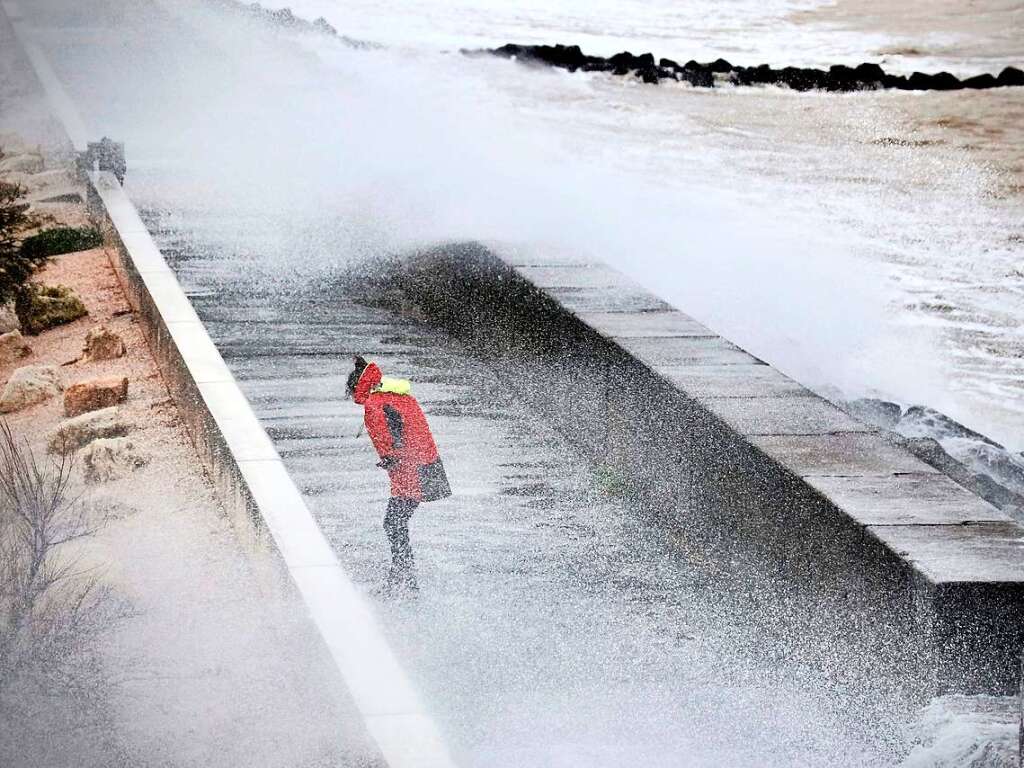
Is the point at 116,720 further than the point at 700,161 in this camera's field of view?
No

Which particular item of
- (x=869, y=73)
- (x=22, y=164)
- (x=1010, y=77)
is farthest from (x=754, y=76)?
(x=22, y=164)

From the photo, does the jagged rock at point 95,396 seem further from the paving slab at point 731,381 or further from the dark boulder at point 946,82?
the dark boulder at point 946,82

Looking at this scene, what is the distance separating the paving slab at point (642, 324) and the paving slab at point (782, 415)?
3.00ft

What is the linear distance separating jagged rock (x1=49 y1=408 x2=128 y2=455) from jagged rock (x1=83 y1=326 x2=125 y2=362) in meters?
1.27

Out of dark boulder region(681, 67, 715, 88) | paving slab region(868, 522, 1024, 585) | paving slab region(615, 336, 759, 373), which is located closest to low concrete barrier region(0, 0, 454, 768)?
paving slab region(868, 522, 1024, 585)

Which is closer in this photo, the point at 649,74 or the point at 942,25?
the point at 942,25

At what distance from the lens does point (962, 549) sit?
14.6ft

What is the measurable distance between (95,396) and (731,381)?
3.31 metres

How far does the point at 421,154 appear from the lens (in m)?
15.3

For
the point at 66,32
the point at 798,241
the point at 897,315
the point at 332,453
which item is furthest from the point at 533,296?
the point at 66,32

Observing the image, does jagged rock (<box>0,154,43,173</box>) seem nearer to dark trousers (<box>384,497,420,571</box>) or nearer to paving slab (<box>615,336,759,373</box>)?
paving slab (<box>615,336,759,373</box>)

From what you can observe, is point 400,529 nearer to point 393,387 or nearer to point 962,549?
point 393,387

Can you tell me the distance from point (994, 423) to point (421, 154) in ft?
23.0

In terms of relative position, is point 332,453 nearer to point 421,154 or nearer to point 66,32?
point 421,154
